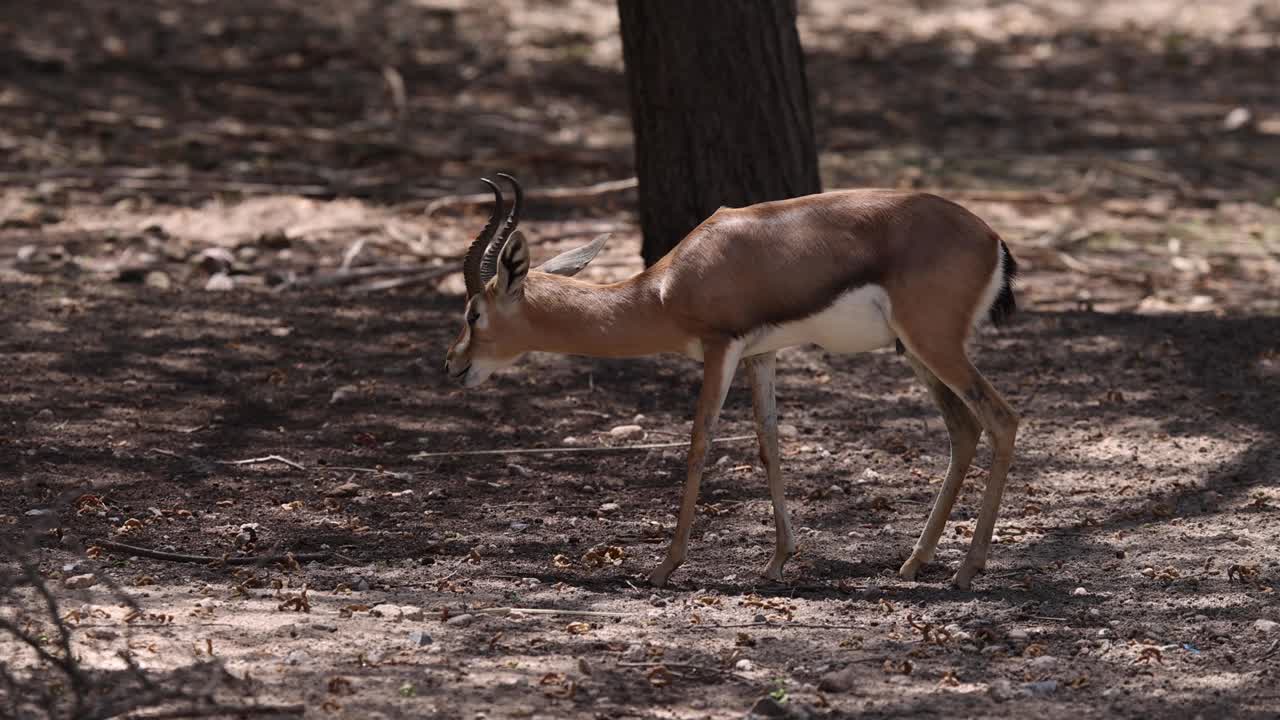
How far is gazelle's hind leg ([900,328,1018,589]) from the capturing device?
18.0 ft

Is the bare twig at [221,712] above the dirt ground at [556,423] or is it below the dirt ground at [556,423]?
above

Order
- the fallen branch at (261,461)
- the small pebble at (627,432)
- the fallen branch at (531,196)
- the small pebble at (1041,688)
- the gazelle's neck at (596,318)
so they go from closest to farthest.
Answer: the small pebble at (1041,688), the gazelle's neck at (596,318), the fallen branch at (261,461), the small pebble at (627,432), the fallen branch at (531,196)

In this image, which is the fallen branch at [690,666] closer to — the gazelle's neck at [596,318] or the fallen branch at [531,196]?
the gazelle's neck at [596,318]

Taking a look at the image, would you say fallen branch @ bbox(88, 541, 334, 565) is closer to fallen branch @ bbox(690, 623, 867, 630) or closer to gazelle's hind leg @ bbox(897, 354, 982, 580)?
fallen branch @ bbox(690, 623, 867, 630)

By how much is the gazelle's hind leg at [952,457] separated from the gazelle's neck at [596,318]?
2.89 ft

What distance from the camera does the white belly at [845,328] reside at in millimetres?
5516

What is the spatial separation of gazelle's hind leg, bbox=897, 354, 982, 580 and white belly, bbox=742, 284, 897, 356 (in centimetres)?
20

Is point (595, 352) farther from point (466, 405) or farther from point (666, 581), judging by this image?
point (466, 405)

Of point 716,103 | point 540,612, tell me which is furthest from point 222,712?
point 716,103

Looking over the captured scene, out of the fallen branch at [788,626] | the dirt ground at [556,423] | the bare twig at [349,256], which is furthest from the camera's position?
the bare twig at [349,256]

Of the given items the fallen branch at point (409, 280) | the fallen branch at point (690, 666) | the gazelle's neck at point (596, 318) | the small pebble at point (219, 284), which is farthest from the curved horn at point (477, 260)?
the small pebble at point (219, 284)

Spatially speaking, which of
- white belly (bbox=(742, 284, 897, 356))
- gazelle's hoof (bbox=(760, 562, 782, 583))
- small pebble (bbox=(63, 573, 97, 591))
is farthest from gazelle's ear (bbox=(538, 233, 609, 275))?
small pebble (bbox=(63, 573, 97, 591))

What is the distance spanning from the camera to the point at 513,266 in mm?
5746

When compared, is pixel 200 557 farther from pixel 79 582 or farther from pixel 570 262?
pixel 570 262
